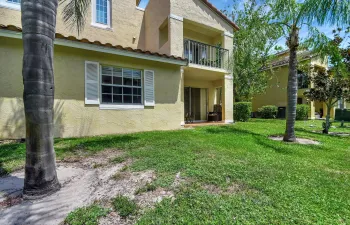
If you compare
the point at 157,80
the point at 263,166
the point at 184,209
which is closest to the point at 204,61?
the point at 157,80

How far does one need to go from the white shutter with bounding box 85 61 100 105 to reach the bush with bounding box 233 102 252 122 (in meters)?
12.2

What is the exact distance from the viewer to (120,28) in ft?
42.0

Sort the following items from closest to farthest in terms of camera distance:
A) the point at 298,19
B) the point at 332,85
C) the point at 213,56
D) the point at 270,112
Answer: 1. the point at 298,19
2. the point at 332,85
3. the point at 213,56
4. the point at 270,112

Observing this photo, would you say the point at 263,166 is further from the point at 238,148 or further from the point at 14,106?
the point at 14,106

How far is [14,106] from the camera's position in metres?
6.49

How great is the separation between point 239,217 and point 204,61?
11837 millimetres

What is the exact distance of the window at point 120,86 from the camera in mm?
8273

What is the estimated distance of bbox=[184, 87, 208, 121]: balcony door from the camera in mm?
14453

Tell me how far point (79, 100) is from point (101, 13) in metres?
7.93

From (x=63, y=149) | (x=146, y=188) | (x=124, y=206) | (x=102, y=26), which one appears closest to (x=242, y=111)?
(x=102, y=26)

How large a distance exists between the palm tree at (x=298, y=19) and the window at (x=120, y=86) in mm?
7038

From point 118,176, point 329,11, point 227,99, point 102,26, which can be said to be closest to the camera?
point 118,176

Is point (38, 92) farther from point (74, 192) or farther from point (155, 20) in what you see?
point (155, 20)

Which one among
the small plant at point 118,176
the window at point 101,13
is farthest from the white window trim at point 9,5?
the small plant at point 118,176
